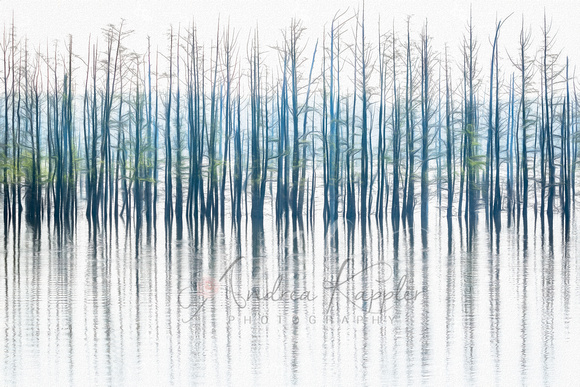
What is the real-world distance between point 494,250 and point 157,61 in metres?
28.4

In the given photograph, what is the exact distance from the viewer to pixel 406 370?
6707mm

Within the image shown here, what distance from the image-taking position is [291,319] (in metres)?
9.04

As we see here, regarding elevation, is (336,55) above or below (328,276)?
above

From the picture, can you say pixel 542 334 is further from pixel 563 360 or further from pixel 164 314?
pixel 164 314

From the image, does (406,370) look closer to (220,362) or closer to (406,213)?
(220,362)

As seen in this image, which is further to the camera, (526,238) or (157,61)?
(157,61)

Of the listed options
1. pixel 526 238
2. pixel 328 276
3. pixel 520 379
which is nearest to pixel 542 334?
pixel 520 379

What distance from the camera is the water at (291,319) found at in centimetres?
671

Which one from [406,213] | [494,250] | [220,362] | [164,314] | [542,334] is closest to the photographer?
[220,362]

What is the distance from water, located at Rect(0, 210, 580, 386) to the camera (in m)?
6.71

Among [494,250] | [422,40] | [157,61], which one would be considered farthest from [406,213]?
[494,250]

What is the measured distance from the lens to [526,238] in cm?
2292

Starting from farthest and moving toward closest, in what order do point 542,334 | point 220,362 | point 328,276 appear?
1. point 328,276
2. point 542,334
3. point 220,362

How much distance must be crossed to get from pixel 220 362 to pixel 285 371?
0.68 meters
